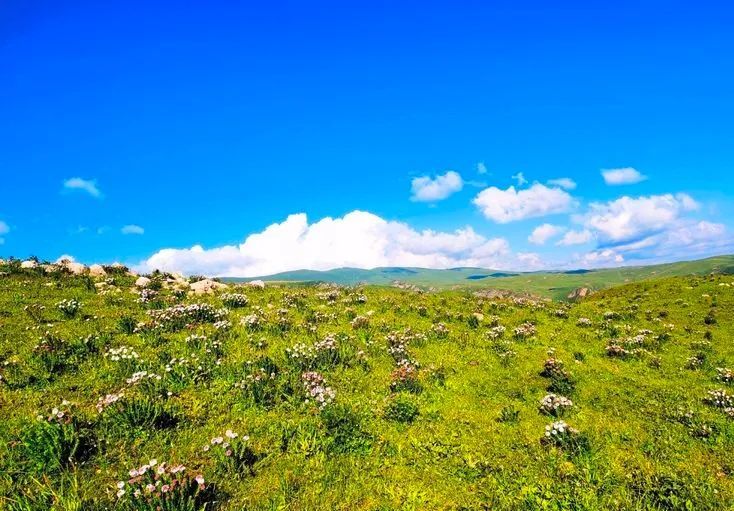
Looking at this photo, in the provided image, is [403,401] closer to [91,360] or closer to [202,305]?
[91,360]

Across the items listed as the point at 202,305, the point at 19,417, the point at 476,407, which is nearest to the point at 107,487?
the point at 19,417

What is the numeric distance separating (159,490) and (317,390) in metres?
4.89

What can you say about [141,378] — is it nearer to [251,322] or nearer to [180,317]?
[180,317]

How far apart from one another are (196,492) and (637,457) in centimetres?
967

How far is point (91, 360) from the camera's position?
1220cm

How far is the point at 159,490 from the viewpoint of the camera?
6.72m

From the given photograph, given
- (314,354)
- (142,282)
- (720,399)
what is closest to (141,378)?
(314,354)

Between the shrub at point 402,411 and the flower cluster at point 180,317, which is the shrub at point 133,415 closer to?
the shrub at point 402,411

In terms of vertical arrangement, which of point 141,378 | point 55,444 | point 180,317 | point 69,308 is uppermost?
point 69,308

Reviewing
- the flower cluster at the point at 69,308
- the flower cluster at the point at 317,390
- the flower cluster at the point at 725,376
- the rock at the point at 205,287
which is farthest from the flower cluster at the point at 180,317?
the flower cluster at the point at 725,376

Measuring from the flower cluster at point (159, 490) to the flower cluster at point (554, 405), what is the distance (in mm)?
9289

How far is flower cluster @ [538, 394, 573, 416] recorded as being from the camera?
11469 millimetres

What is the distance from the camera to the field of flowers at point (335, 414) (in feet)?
25.4

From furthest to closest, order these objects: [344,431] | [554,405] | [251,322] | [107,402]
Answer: [251,322], [554,405], [344,431], [107,402]
